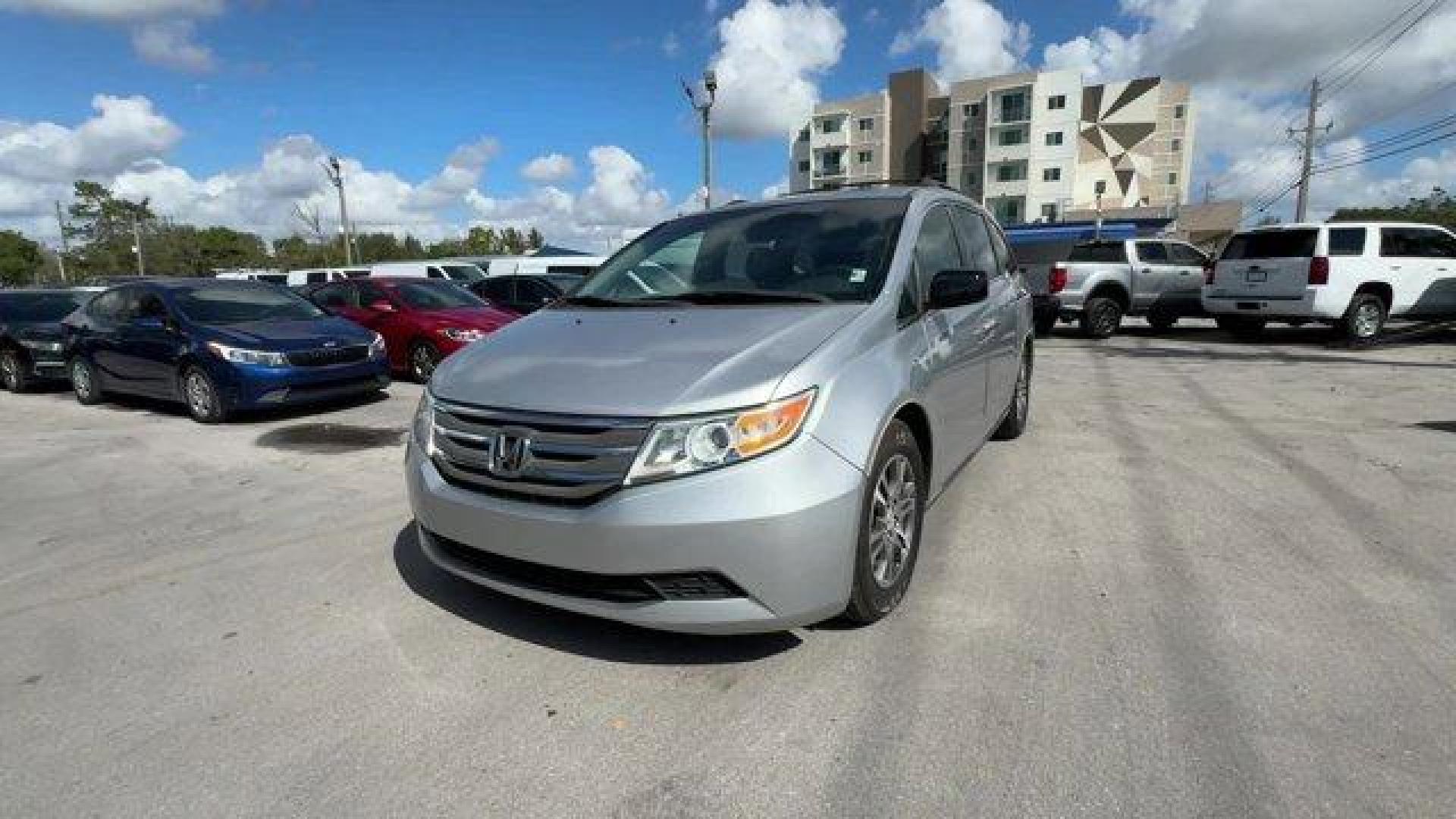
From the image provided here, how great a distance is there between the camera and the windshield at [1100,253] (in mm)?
14586

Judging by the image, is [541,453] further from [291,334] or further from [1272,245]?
[1272,245]

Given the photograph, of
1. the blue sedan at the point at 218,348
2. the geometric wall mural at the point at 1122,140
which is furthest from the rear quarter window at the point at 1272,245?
the geometric wall mural at the point at 1122,140

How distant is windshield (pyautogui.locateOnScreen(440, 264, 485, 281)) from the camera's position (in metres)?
26.3

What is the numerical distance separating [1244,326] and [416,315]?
13.9 metres

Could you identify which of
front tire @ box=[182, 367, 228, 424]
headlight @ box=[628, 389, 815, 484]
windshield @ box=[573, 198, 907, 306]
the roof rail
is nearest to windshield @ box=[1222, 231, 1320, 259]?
the roof rail

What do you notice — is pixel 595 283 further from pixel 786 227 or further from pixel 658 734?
pixel 658 734

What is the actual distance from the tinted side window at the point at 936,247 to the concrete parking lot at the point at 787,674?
1.39 meters

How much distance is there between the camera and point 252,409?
761 centimetres

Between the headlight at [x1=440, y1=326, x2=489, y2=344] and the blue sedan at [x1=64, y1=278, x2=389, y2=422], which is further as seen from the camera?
the headlight at [x1=440, y1=326, x2=489, y2=344]

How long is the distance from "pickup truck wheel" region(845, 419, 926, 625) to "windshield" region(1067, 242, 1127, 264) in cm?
1315

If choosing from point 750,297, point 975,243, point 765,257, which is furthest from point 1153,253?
point 750,297

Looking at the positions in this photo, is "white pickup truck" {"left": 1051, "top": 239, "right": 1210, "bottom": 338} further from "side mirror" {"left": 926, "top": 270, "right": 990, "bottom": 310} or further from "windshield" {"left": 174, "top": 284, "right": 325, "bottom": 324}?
"windshield" {"left": 174, "top": 284, "right": 325, "bottom": 324}

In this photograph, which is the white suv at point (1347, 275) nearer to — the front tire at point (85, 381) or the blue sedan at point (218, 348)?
the blue sedan at point (218, 348)

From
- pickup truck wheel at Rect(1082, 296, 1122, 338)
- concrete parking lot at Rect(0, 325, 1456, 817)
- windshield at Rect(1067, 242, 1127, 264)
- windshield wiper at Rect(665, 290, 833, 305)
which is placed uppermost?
windshield at Rect(1067, 242, 1127, 264)
